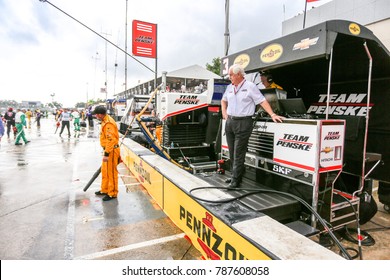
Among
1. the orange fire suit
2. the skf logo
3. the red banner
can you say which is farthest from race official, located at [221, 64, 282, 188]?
the red banner

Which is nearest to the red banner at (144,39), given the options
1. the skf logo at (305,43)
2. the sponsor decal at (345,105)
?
the sponsor decal at (345,105)

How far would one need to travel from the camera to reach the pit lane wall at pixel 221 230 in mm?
1969

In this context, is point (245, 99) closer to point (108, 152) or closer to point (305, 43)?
point (305, 43)

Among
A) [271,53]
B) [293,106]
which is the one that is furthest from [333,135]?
[271,53]

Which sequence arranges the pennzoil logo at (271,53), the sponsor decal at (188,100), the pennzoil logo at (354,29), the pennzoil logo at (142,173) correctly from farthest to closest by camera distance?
the sponsor decal at (188,100)
the pennzoil logo at (142,173)
the pennzoil logo at (271,53)
the pennzoil logo at (354,29)

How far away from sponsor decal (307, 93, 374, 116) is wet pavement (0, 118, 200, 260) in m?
3.54

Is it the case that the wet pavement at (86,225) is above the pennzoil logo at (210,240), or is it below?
below

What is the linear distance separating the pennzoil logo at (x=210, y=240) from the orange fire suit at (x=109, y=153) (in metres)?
2.45

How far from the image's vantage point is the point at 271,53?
3.66 m

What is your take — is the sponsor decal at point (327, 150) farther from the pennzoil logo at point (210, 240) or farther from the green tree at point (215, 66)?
the green tree at point (215, 66)

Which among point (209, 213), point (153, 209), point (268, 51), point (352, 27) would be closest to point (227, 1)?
point (268, 51)

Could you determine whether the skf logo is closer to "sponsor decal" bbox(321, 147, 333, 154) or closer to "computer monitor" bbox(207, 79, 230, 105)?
"sponsor decal" bbox(321, 147, 333, 154)
